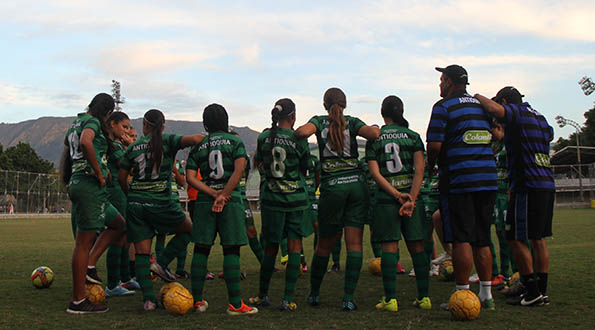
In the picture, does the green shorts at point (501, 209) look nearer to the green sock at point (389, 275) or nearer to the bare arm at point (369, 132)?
the green sock at point (389, 275)

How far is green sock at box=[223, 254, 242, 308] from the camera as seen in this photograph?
209 inches

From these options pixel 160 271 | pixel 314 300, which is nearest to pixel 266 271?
pixel 314 300

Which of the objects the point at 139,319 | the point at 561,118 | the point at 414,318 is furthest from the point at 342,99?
the point at 561,118

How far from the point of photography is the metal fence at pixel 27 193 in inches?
1858

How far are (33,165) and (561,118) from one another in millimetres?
76357

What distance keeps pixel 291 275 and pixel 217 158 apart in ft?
4.95

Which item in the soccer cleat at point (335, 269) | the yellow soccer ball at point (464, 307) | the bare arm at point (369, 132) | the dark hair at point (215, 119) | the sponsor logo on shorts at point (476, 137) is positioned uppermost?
the dark hair at point (215, 119)

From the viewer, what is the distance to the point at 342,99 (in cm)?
573

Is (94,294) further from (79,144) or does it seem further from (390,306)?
(390,306)

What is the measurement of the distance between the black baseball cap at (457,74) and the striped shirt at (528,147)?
1.94ft

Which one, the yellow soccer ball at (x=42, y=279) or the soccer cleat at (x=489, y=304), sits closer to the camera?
the soccer cleat at (x=489, y=304)

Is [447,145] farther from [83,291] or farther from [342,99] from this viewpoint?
[83,291]

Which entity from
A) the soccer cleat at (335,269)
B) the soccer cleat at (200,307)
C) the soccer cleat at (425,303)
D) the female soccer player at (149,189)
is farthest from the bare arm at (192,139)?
the soccer cleat at (335,269)

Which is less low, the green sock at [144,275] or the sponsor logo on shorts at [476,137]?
the sponsor logo on shorts at [476,137]
